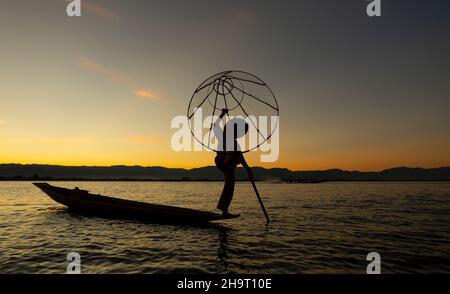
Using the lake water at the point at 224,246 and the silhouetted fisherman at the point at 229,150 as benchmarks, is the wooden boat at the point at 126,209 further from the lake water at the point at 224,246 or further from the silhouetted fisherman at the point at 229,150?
the silhouetted fisherman at the point at 229,150

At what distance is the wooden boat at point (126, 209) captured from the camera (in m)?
18.6

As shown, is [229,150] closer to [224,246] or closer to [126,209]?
[224,246]

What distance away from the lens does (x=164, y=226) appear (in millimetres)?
18703

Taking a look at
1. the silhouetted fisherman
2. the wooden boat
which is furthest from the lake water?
the silhouetted fisherman

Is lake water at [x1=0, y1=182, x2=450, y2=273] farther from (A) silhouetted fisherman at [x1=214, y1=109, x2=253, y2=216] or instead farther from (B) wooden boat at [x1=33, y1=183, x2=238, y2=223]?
(A) silhouetted fisherman at [x1=214, y1=109, x2=253, y2=216]

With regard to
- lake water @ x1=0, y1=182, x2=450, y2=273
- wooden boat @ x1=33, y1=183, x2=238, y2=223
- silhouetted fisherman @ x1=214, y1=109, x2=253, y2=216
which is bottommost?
lake water @ x1=0, y1=182, x2=450, y2=273

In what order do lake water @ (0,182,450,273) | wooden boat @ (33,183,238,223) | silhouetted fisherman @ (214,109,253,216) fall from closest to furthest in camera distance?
lake water @ (0,182,450,273) → silhouetted fisherman @ (214,109,253,216) → wooden boat @ (33,183,238,223)

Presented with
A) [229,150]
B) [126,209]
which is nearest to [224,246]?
[229,150]

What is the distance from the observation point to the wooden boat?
18594mm
